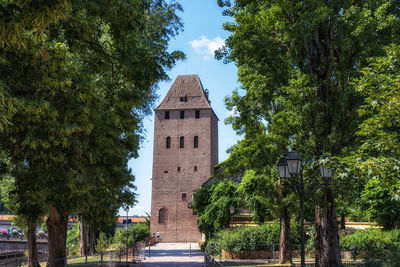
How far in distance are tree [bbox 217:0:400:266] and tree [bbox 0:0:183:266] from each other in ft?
17.5

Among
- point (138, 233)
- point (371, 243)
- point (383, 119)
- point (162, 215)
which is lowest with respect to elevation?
point (138, 233)

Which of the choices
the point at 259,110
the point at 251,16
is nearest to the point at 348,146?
the point at 259,110

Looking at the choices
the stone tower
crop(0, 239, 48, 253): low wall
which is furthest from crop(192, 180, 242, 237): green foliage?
crop(0, 239, 48, 253): low wall

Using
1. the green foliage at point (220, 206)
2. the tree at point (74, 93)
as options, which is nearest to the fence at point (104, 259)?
the tree at point (74, 93)

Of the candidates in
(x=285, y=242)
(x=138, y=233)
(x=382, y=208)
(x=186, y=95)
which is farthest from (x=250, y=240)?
(x=186, y=95)

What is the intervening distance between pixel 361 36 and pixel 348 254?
43.9 feet

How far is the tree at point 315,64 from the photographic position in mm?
13227

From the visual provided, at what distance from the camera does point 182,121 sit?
5728 centimetres

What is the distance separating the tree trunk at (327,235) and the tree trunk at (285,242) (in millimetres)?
6659

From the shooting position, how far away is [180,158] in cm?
5559

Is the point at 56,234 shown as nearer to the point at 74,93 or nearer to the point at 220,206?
the point at 74,93

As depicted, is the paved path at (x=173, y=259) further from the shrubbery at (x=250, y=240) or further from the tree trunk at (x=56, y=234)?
the tree trunk at (x=56, y=234)

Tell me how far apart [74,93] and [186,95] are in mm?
50239

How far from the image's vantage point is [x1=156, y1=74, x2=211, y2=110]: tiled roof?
58.0 meters
